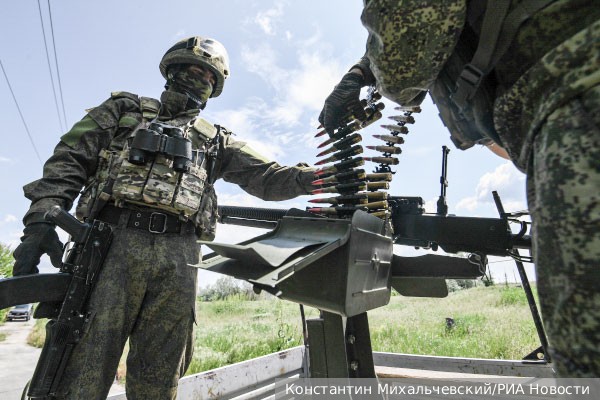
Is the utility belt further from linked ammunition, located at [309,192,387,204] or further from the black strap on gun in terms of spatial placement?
linked ammunition, located at [309,192,387,204]

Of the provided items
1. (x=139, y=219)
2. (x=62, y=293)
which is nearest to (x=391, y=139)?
(x=139, y=219)

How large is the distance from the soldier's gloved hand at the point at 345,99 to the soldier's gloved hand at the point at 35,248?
7.89 feet

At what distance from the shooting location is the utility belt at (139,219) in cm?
301

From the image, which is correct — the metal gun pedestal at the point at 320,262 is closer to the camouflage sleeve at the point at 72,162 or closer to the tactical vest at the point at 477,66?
the tactical vest at the point at 477,66

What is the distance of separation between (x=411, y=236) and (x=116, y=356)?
96.1 inches

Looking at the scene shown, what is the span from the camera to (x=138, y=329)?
9.43ft

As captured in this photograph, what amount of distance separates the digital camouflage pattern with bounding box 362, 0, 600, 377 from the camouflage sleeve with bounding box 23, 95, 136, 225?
10.3ft

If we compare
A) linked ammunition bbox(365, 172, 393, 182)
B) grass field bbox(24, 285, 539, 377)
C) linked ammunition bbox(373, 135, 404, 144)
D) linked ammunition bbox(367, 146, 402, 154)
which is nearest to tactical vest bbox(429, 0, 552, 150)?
linked ammunition bbox(365, 172, 393, 182)

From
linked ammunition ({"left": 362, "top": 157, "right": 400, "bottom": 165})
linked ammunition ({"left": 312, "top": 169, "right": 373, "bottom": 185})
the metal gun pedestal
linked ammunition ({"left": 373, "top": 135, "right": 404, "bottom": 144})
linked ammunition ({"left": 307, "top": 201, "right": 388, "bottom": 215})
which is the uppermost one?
linked ammunition ({"left": 373, "top": 135, "right": 404, "bottom": 144})

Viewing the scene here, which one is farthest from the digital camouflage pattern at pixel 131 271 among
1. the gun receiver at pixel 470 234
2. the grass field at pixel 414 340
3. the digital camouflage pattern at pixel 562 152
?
the grass field at pixel 414 340

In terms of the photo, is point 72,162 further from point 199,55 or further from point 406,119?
point 406,119

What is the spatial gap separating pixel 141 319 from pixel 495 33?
302cm

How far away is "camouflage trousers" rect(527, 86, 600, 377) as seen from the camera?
2.58 ft

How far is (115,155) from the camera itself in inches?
127
